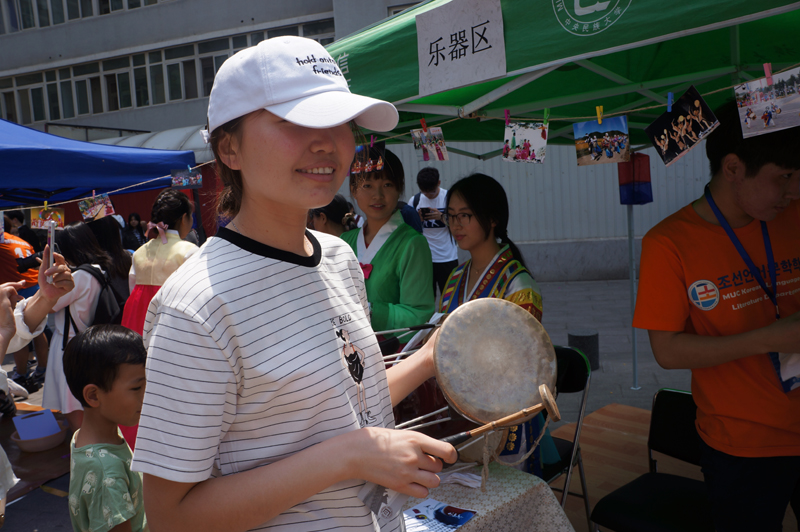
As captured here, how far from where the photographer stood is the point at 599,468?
126 inches

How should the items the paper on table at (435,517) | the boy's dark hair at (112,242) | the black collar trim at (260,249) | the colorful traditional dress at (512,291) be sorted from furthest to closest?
the boy's dark hair at (112,242)
the colorful traditional dress at (512,291)
the paper on table at (435,517)
the black collar trim at (260,249)

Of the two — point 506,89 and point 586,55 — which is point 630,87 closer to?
point 506,89

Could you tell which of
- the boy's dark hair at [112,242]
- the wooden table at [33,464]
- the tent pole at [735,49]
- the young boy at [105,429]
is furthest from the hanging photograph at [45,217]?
the tent pole at [735,49]

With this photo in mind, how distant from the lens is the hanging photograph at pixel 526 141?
2279 mm

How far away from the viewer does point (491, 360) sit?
104cm

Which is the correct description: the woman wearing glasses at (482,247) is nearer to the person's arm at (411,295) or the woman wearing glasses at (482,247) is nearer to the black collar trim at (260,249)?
the person's arm at (411,295)

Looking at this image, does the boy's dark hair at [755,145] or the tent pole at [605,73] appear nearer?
the boy's dark hair at [755,145]

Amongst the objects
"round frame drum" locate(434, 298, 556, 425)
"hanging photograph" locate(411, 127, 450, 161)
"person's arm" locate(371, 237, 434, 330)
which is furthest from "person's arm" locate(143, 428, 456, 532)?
"hanging photograph" locate(411, 127, 450, 161)

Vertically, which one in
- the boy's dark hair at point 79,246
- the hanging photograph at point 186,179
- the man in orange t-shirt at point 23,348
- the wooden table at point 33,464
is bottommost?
the wooden table at point 33,464

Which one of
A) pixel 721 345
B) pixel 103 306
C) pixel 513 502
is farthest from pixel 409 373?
pixel 103 306

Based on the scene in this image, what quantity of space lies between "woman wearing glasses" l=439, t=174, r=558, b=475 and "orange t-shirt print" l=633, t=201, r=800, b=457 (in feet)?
2.70

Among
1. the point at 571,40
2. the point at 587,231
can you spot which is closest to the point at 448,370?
the point at 571,40

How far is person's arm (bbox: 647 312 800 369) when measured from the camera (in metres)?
1.56

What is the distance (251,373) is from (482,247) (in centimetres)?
216
